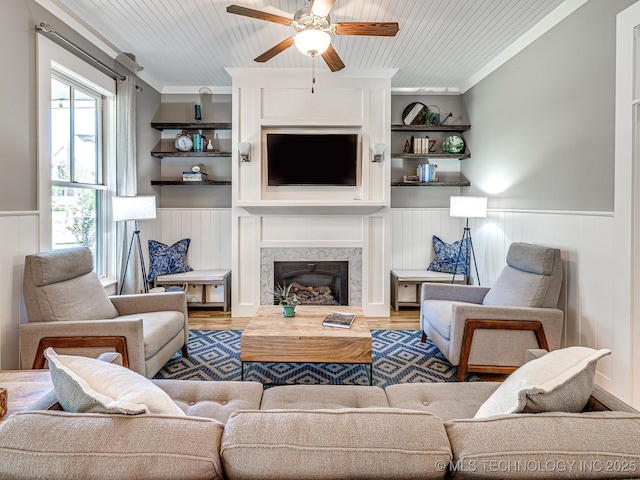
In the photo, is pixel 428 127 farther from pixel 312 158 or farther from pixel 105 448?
pixel 105 448

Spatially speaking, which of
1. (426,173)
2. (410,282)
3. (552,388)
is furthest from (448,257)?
(552,388)

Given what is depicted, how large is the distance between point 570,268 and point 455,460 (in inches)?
101

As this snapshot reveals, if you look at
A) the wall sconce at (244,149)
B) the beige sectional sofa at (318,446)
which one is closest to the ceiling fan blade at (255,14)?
the wall sconce at (244,149)

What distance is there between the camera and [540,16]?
9.68 ft

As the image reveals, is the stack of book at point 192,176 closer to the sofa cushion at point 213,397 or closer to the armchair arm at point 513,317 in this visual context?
the sofa cushion at point 213,397

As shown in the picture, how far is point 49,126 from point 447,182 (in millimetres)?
4185

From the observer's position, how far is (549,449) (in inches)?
30.4

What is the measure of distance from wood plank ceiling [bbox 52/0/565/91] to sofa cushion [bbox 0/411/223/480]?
9.36ft

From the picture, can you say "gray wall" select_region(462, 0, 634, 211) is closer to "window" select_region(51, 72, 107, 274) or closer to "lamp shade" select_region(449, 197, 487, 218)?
"lamp shade" select_region(449, 197, 487, 218)

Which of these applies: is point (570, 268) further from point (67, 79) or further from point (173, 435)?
point (67, 79)

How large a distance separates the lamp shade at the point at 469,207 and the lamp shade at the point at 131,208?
3.13 meters

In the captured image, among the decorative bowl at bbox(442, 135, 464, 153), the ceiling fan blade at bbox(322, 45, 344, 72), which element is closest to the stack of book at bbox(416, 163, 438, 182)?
the decorative bowl at bbox(442, 135, 464, 153)

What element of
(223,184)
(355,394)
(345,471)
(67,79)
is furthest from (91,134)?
(345,471)

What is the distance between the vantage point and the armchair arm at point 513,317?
8.33ft
